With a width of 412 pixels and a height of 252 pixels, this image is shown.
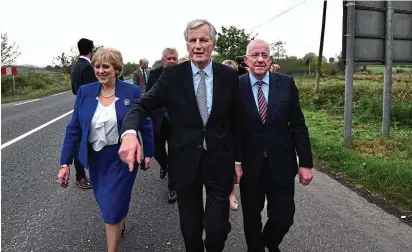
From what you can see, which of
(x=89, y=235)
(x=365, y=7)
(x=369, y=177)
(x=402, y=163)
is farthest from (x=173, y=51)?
(x=365, y=7)

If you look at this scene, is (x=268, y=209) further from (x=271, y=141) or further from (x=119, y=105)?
(x=119, y=105)

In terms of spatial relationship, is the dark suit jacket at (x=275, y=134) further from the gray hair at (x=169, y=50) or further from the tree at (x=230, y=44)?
the tree at (x=230, y=44)

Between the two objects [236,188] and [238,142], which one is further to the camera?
[236,188]

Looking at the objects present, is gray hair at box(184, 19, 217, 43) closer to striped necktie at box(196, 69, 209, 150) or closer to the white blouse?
striped necktie at box(196, 69, 209, 150)

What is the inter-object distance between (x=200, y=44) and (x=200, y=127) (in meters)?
0.55

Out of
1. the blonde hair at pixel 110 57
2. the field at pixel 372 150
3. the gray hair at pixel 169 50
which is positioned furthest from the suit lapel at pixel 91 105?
the field at pixel 372 150

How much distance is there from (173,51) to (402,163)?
4065 millimetres

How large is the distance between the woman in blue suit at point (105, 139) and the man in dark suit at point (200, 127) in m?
0.46

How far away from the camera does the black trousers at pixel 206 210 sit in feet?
8.46

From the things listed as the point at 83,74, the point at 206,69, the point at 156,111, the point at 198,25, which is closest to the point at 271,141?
the point at 206,69

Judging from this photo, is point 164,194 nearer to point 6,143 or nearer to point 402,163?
point 402,163

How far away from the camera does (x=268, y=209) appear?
3.04 metres

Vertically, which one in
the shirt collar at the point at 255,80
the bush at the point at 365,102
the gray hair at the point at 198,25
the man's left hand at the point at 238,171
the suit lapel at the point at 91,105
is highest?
the gray hair at the point at 198,25

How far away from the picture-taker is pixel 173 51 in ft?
16.5
